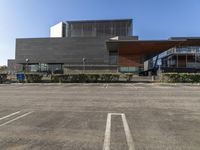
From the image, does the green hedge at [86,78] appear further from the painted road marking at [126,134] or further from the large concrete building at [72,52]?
the large concrete building at [72,52]

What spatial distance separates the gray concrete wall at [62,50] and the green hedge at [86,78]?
4039cm

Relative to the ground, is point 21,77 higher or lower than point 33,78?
higher

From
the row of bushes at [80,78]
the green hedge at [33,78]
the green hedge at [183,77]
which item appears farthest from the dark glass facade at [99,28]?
the green hedge at [183,77]

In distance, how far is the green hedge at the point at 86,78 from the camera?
2689cm

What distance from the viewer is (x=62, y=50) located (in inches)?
2744

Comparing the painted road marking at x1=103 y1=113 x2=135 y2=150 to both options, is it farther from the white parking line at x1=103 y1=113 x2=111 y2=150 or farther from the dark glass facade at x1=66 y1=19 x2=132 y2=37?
the dark glass facade at x1=66 y1=19 x2=132 y2=37

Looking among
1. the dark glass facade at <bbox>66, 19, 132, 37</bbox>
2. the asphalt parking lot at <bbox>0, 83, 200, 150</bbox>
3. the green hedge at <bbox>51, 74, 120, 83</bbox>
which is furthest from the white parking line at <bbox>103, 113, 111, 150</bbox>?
the dark glass facade at <bbox>66, 19, 132, 37</bbox>

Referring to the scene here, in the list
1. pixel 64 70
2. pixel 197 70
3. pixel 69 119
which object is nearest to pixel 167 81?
pixel 197 70

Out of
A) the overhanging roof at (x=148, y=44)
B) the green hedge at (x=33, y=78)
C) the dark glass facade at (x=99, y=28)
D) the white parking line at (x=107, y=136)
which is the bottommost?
the white parking line at (x=107, y=136)

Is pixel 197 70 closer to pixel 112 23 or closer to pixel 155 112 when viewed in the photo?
pixel 155 112

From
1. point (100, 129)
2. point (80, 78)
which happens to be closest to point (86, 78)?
point (80, 78)

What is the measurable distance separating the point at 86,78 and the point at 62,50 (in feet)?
146

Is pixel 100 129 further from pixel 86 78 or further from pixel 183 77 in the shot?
pixel 183 77

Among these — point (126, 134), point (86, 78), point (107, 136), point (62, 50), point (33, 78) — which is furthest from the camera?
point (62, 50)
